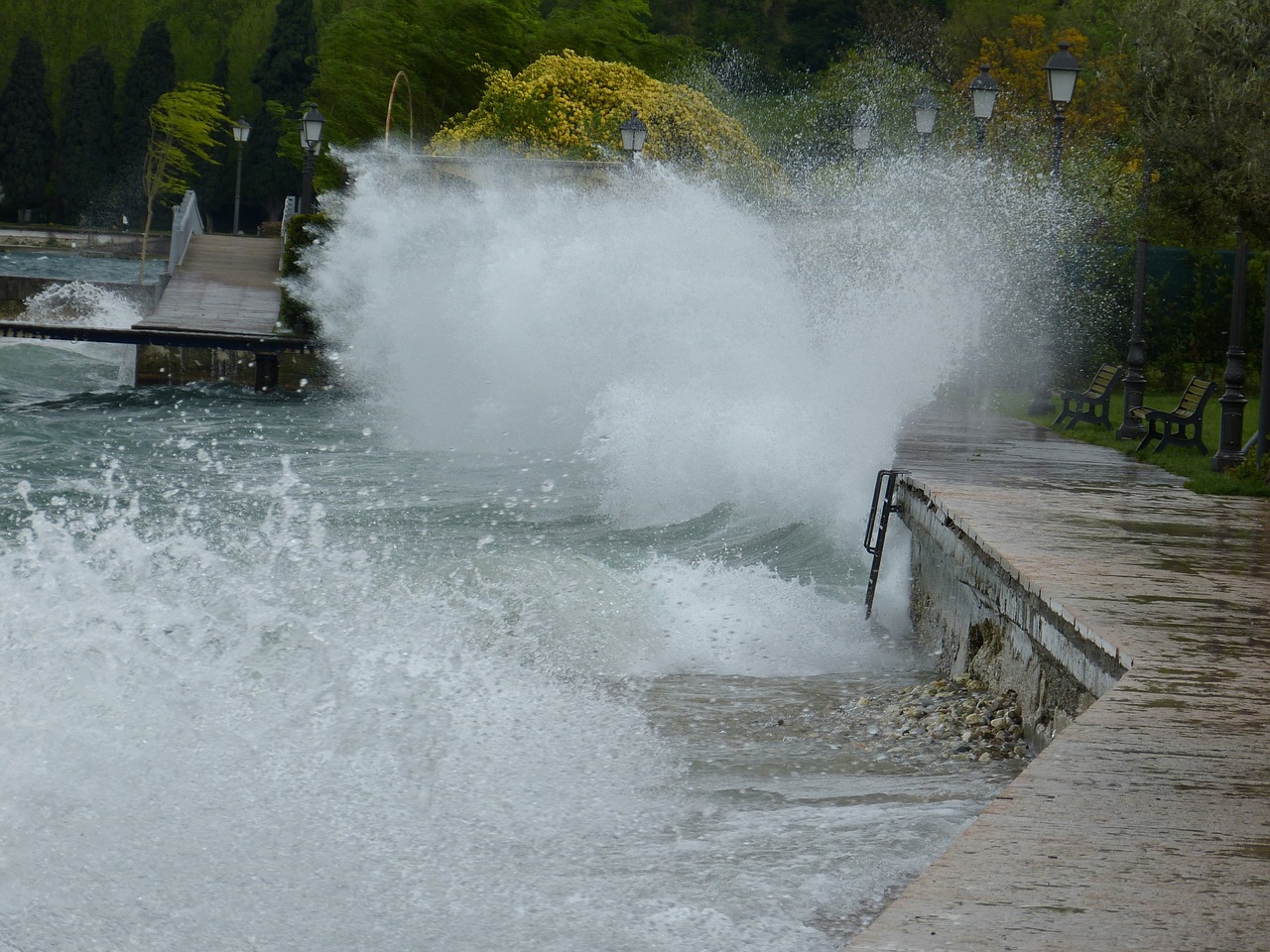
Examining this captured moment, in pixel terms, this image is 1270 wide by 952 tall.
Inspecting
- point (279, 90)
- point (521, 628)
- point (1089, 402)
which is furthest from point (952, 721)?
point (279, 90)

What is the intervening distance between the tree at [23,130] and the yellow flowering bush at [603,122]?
146 ft

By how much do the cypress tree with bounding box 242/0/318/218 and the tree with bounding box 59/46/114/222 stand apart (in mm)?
6794

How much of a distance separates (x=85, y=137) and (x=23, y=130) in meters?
2.71

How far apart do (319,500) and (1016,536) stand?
22.5 feet

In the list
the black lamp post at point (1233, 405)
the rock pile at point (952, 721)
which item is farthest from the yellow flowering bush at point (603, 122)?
the rock pile at point (952, 721)

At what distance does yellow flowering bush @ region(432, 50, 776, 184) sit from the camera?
29.5 m

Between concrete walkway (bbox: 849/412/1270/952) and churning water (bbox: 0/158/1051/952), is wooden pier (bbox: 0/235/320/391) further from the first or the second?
concrete walkway (bbox: 849/412/1270/952)

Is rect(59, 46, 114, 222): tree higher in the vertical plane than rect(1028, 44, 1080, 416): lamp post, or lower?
higher

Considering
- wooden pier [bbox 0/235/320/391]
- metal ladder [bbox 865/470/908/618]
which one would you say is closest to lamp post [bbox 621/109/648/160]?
wooden pier [bbox 0/235/320/391]

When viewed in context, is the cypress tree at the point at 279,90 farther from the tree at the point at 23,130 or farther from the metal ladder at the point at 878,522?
the metal ladder at the point at 878,522

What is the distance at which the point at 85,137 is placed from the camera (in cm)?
6900

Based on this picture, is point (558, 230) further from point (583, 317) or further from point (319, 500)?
point (319, 500)

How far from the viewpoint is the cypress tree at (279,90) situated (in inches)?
2660

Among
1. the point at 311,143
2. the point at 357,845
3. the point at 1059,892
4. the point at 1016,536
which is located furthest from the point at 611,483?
the point at 311,143
